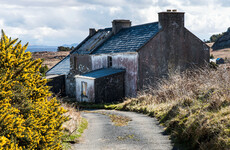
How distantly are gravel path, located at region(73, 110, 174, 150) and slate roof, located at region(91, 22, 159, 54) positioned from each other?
12217mm

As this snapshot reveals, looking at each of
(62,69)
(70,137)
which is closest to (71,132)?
(70,137)

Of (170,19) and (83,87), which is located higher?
(170,19)

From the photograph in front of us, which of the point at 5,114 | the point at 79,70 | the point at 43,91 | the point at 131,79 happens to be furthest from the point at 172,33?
the point at 5,114

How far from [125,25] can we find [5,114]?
27.6 m

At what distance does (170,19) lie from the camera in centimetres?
2503

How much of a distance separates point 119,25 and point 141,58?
9.14 m

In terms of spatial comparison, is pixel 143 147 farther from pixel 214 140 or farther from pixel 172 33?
pixel 172 33

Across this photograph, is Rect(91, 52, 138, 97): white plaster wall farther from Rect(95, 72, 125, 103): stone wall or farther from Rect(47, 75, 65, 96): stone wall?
Rect(47, 75, 65, 96): stone wall

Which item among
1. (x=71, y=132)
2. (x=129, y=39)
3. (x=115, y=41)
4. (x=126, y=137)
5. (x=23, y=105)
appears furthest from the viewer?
(x=115, y=41)

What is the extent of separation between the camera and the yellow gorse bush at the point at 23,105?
5926 millimetres

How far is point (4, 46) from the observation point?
22.1ft

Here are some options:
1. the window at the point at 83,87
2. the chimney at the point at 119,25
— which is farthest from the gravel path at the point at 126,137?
the chimney at the point at 119,25

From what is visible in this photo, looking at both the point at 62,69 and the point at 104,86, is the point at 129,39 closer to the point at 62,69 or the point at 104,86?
the point at 104,86

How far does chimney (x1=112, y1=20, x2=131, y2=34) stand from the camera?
3133 centimetres
